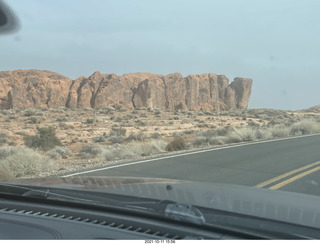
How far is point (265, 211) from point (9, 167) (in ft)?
32.2

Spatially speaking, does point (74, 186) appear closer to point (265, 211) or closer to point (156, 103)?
point (265, 211)

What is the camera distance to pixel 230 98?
109m

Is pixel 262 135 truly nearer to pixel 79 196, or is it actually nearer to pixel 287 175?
pixel 287 175

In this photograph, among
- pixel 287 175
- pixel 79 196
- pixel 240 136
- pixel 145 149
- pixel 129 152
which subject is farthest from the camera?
pixel 240 136

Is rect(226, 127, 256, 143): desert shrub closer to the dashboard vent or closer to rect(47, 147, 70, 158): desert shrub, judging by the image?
rect(47, 147, 70, 158): desert shrub

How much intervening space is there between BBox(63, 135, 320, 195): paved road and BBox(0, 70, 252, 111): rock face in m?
77.0

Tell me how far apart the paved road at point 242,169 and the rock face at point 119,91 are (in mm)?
76983

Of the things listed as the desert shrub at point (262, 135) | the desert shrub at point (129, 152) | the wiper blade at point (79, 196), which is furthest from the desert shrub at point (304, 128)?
the wiper blade at point (79, 196)

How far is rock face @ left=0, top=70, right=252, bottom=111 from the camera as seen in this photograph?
86812 mm

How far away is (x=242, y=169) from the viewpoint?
10.1 m

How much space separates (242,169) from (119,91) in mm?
85849

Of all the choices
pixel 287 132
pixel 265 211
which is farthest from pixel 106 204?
pixel 287 132

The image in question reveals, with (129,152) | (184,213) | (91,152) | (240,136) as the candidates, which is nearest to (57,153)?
(91,152)

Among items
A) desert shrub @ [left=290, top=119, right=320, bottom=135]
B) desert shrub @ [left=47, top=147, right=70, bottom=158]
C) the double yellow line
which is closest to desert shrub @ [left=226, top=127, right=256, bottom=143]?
desert shrub @ [left=290, top=119, right=320, bottom=135]
